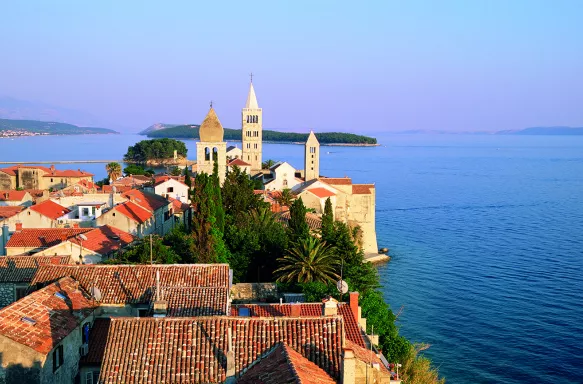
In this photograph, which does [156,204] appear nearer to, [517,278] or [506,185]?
[517,278]

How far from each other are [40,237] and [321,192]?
89.9 feet

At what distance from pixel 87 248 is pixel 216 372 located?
1728 cm

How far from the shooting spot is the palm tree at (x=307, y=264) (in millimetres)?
26797

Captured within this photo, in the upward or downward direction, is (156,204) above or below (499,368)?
above

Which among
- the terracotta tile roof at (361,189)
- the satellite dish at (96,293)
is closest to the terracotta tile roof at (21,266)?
the satellite dish at (96,293)

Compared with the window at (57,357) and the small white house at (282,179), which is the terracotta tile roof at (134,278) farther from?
the small white house at (282,179)

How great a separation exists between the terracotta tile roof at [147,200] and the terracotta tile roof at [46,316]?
69.4ft

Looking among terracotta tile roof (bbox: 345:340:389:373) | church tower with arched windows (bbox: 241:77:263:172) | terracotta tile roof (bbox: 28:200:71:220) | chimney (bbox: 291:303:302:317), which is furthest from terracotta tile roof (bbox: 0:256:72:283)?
church tower with arched windows (bbox: 241:77:263:172)

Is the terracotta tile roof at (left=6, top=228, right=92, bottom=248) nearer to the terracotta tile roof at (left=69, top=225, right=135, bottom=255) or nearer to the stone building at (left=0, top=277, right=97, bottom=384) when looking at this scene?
the terracotta tile roof at (left=69, top=225, right=135, bottom=255)

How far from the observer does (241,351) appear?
11.7m

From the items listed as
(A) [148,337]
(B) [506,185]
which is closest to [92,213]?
(A) [148,337]

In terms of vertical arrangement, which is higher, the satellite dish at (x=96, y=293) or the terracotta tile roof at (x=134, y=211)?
the satellite dish at (x=96, y=293)

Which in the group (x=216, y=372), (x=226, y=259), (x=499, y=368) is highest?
(x=216, y=372)

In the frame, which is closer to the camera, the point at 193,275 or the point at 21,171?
the point at 193,275
